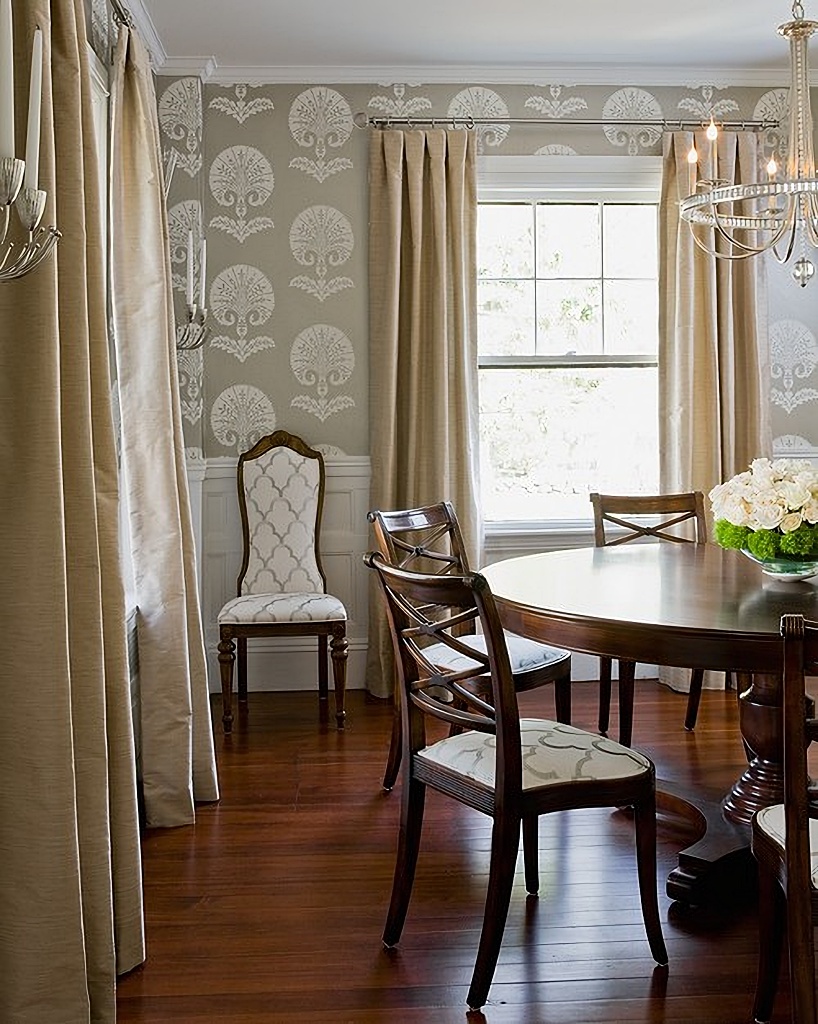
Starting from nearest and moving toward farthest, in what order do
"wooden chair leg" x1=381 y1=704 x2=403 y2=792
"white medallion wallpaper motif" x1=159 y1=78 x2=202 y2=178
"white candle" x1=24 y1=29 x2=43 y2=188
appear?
"white candle" x1=24 y1=29 x2=43 y2=188 → "wooden chair leg" x1=381 y1=704 x2=403 y2=792 → "white medallion wallpaper motif" x1=159 y1=78 x2=202 y2=178

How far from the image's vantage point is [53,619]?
6.50 ft

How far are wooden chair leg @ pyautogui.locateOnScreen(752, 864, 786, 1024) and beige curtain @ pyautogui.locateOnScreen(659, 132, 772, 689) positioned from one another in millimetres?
2756

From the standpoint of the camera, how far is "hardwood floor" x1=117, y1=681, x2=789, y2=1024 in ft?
7.31

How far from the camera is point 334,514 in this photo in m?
4.90

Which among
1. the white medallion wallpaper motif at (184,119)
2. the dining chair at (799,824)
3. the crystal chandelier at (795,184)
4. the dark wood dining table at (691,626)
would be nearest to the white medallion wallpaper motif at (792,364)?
the crystal chandelier at (795,184)

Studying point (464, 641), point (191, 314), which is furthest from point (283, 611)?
point (191, 314)

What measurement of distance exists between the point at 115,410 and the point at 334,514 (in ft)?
5.38

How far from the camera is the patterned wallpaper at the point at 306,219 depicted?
4793 mm

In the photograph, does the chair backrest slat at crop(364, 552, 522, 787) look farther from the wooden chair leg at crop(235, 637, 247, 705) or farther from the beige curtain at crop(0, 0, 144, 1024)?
the wooden chair leg at crop(235, 637, 247, 705)

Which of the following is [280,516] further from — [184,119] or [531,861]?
[531,861]

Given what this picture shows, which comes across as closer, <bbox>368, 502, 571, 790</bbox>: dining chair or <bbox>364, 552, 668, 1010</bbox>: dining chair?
<bbox>364, 552, 668, 1010</bbox>: dining chair

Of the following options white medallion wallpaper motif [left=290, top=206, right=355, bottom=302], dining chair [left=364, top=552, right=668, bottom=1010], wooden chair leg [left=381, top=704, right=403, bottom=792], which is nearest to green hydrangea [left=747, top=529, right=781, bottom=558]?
dining chair [left=364, top=552, right=668, bottom=1010]

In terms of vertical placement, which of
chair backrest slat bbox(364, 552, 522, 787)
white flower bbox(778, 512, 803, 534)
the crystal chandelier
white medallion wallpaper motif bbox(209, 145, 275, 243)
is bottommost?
chair backrest slat bbox(364, 552, 522, 787)

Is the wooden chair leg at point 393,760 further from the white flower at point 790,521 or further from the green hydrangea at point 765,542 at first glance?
the white flower at point 790,521
